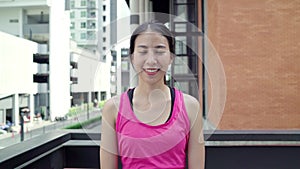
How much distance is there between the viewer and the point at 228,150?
110 centimetres

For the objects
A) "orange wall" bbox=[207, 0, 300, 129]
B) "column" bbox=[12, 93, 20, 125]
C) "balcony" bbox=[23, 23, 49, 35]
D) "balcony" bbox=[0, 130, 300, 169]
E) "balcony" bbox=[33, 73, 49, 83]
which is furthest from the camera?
"balcony" bbox=[23, 23, 49, 35]

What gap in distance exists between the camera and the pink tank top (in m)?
0.41

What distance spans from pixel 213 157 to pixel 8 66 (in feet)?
5.30

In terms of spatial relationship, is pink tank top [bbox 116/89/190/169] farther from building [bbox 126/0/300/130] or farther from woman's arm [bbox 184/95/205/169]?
building [bbox 126/0/300/130]

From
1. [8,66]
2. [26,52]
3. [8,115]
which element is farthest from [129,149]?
[8,115]

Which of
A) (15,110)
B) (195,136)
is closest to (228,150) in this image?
(195,136)

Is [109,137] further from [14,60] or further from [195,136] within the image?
[14,60]

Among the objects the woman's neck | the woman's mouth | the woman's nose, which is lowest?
the woman's neck

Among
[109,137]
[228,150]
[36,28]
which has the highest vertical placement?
[36,28]

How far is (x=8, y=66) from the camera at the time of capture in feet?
6.88

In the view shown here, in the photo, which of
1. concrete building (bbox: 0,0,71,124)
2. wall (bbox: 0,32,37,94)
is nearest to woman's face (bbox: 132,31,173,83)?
concrete building (bbox: 0,0,71,124)

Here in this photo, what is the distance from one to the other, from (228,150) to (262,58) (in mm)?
2211

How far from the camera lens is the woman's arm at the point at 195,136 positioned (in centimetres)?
43

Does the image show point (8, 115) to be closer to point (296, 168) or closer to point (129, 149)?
point (296, 168)
